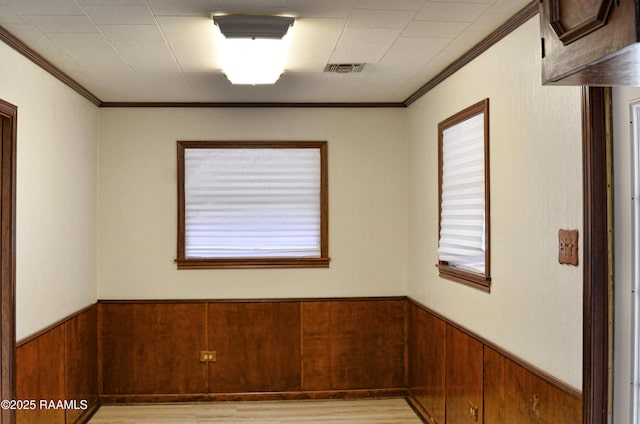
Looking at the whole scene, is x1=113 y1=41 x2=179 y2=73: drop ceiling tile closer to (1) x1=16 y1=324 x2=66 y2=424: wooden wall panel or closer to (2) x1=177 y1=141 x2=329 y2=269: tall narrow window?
(2) x1=177 y1=141 x2=329 y2=269: tall narrow window

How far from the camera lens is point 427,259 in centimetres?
490

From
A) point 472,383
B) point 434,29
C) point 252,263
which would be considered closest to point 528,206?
point 434,29

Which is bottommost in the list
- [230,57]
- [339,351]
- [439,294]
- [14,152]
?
[339,351]

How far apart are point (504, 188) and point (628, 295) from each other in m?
1.12

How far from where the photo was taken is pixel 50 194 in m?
4.08

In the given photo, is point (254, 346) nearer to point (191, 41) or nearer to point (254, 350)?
point (254, 350)

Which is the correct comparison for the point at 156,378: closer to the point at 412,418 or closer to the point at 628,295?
the point at 412,418

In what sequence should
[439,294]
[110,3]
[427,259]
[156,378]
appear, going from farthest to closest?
[156,378] < [427,259] < [439,294] < [110,3]

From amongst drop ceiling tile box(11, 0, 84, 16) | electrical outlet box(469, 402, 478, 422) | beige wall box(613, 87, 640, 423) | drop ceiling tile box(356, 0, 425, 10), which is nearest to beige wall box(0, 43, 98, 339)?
drop ceiling tile box(11, 0, 84, 16)

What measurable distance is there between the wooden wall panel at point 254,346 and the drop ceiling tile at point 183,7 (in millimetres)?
2946

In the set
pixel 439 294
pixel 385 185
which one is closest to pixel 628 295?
pixel 439 294

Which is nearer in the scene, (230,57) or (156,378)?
(230,57)

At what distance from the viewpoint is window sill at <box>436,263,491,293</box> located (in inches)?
139

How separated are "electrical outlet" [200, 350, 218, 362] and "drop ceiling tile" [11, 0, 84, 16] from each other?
3.20 metres
